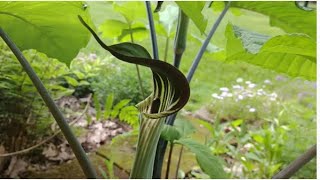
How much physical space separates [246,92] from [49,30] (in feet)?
3.97

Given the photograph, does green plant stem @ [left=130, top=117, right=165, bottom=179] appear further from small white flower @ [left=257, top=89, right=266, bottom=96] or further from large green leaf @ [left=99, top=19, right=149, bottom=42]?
small white flower @ [left=257, top=89, right=266, bottom=96]

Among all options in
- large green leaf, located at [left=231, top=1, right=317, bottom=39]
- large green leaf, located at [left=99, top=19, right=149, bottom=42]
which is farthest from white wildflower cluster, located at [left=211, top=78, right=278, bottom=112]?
large green leaf, located at [left=231, top=1, right=317, bottom=39]

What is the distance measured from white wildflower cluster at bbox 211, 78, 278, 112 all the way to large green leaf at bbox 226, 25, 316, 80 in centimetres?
108

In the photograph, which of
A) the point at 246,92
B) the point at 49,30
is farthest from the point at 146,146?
the point at 246,92

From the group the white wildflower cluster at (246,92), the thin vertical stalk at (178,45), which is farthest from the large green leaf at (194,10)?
the white wildflower cluster at (246,92)

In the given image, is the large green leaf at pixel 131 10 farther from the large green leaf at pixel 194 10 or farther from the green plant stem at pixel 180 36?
the large green leaf at pixel 194 10

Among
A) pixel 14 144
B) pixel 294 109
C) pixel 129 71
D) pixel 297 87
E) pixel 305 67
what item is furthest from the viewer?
pixel 297 87

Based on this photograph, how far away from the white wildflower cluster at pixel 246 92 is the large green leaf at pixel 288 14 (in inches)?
39.0

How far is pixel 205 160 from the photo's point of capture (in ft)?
1.56

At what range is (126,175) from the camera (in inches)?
37.8

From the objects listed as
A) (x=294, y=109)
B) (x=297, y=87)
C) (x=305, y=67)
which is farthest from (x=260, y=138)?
(x=305, y=67)

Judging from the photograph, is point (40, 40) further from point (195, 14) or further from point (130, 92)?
point (130, 92)

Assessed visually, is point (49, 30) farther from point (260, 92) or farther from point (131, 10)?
point (260, 92)

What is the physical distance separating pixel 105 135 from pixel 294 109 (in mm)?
693
